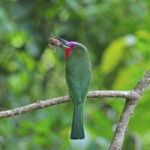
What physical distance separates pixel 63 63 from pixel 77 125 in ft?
6.51

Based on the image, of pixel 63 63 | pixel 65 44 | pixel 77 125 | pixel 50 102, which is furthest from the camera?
pixel 63 63

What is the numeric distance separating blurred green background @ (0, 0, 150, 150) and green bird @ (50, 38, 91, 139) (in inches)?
41.0

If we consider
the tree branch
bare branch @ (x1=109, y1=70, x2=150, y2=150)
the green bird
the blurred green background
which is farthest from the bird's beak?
the blurred green background

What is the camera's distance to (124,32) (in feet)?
15.7

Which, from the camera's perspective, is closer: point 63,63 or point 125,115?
point 125,115

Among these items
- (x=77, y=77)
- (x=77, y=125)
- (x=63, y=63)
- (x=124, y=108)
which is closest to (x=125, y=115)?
(x=124, y=108)

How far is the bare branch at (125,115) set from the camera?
2131mm

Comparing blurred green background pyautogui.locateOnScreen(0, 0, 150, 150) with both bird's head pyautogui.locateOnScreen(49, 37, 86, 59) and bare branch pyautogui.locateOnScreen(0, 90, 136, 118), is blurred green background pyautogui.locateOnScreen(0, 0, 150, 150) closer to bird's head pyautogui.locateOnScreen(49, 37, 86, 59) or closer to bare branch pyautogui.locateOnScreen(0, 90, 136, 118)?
bird's head pyautogui.locateOnScreen(49, 37, 86, 59)

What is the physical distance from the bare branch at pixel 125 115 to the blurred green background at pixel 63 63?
1.20m

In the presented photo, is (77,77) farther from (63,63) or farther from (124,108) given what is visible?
(63,63)

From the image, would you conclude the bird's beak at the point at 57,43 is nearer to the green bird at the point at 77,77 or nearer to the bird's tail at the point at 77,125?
the green bird at the point at 77,77

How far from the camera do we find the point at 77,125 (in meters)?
2.39

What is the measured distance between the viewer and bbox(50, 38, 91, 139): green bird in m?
2.41

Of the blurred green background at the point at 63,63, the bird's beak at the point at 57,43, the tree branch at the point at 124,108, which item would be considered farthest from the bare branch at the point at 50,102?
the blurred green background at the point at 63,63
